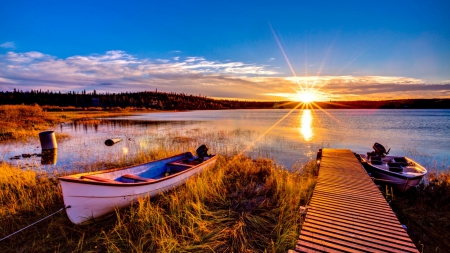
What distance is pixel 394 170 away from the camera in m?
10.3

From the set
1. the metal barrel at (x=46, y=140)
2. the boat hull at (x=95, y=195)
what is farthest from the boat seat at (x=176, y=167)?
the metal barrel at (x=46, y=140)

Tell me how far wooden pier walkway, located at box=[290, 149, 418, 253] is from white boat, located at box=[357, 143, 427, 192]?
1.59 meters

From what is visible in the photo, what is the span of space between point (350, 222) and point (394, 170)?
656 centimetres

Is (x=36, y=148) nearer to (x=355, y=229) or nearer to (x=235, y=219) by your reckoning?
(x=235, y=219)

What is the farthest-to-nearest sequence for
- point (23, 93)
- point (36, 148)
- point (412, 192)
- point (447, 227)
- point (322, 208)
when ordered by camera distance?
point (23, 93), point (36, 148), point (412, 192), point (447, 227), point (322, 208)

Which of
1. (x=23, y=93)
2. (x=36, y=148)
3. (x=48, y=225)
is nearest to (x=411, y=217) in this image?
(x=48, y=225)

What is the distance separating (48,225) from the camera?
641 cm

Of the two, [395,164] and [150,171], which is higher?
[395,164]

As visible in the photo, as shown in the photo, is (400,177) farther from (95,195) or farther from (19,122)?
(19,122)

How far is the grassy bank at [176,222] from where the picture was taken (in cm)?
559

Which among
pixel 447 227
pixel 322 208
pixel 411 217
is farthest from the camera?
pixel 411 217

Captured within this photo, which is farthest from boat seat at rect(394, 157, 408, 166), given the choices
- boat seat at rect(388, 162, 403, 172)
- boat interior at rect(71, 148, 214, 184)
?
boat interior at rect(71, 148, 214, 184)

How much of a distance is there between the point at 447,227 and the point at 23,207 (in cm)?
1261

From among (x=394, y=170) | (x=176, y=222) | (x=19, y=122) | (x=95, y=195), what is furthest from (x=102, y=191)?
(x=19, y=122)
